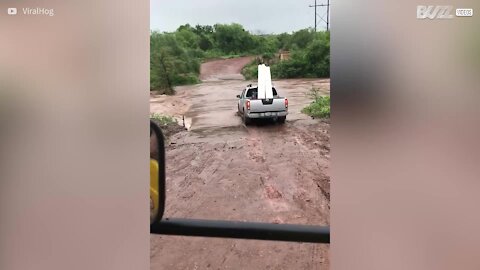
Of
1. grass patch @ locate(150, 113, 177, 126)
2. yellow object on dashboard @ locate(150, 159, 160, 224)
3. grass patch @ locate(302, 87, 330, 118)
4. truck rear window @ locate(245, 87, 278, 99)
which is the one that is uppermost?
truck rear window @ locate(245, 87, 278, 99)

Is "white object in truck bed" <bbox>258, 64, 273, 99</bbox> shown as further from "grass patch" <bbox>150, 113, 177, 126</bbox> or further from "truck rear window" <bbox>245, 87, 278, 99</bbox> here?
"grass patch" <bbox>150, 113, 177, 126</bbox>

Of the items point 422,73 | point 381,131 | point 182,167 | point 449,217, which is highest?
point 422,73

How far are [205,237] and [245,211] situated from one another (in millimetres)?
152

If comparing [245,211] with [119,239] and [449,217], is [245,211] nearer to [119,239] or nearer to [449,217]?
[119,239]

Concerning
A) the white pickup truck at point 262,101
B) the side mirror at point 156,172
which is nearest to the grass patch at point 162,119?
the side mirror at point 156,172

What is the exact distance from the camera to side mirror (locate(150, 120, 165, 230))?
1117 mm

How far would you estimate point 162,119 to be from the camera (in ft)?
3.72

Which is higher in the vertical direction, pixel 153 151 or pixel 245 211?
pixel 153 151

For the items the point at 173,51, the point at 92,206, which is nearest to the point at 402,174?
the point at 173,51

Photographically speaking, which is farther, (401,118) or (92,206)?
(92,206)

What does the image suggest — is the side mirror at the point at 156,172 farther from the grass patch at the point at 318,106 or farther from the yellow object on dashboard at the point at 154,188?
the grass patch at the point at 318,106

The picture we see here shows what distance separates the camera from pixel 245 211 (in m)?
1.11

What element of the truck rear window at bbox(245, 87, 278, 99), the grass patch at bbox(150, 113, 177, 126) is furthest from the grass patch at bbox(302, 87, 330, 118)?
the grass patch at bbox(150, 113, 177, 126)

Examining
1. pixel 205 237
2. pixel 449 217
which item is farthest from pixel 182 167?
pixel 449 217
